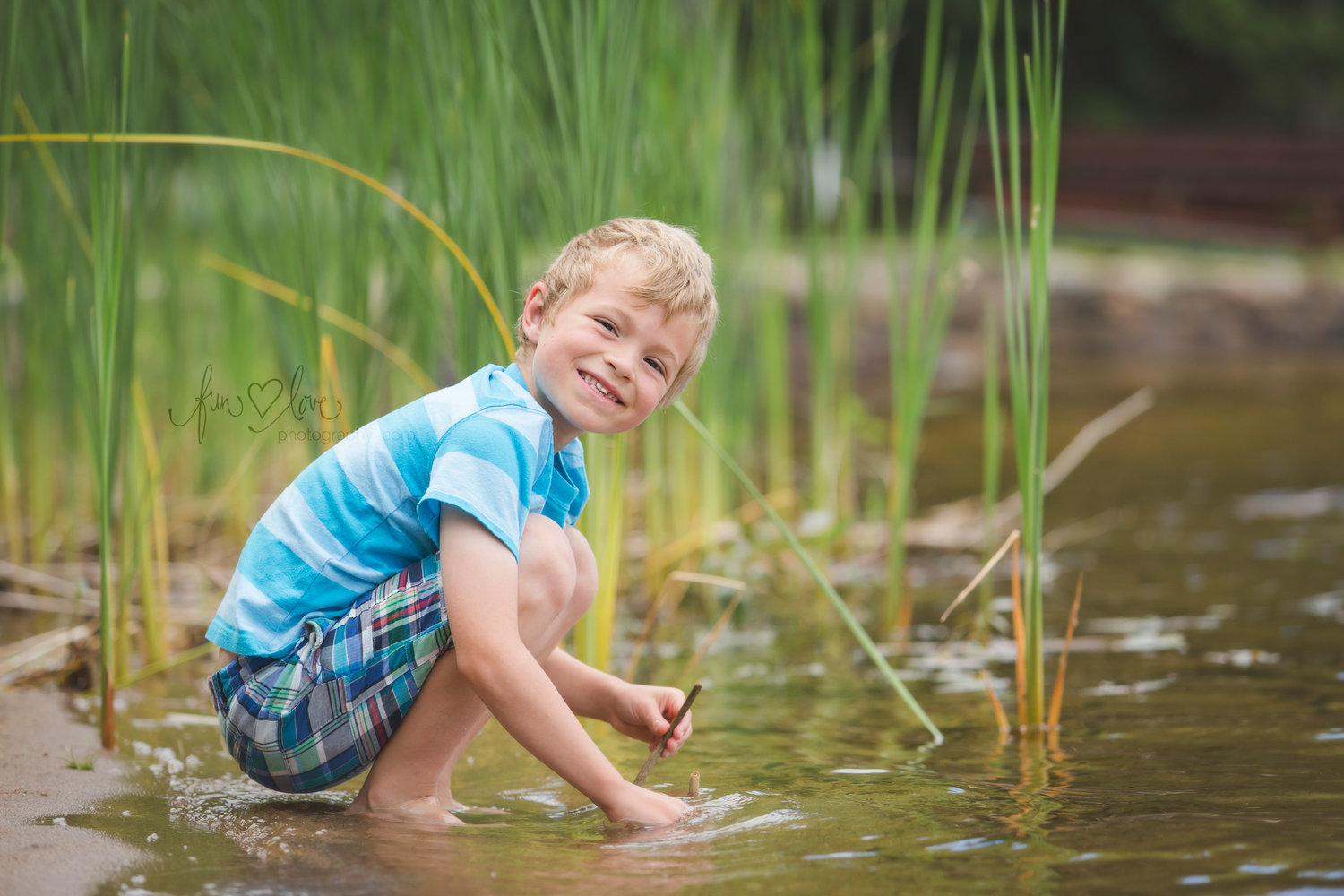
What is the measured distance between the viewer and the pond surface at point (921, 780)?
107 centimetres

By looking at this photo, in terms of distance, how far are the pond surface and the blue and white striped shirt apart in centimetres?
20

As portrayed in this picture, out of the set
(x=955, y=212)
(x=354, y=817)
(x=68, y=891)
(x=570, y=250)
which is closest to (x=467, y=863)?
(x=354, y=817)

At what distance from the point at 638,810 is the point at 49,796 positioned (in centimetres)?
59

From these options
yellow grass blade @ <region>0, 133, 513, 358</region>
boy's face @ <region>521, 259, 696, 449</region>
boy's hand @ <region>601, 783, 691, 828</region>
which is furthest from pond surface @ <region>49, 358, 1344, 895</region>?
yellow grass blade @ <region>0, 133, 513, 358</region>

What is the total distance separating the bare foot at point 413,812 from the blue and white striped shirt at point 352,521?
0.17 meters

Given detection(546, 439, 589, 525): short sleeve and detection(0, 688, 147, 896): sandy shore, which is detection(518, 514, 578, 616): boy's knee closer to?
detection(546, 439, 589, 525): short sleeve

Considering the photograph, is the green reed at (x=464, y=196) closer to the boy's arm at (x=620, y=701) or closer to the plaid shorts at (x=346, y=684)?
the boy's arm at (x=620, y=701)

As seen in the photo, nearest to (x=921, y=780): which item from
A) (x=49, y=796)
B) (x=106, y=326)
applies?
(x=49, y=796)

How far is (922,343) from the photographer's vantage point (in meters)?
2.30

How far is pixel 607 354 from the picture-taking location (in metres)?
1.29

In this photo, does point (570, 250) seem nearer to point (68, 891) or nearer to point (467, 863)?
point (467, 863)

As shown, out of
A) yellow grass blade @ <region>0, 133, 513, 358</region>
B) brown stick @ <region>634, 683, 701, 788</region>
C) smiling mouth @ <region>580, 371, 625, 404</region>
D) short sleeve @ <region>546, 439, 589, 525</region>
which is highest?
yellow grass blade @ <region>0, 133, 513, 358</region>

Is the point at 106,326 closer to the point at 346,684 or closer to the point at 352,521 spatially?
the point at 352,521

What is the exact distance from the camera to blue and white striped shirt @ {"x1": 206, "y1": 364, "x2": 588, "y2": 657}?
1.28 metres
